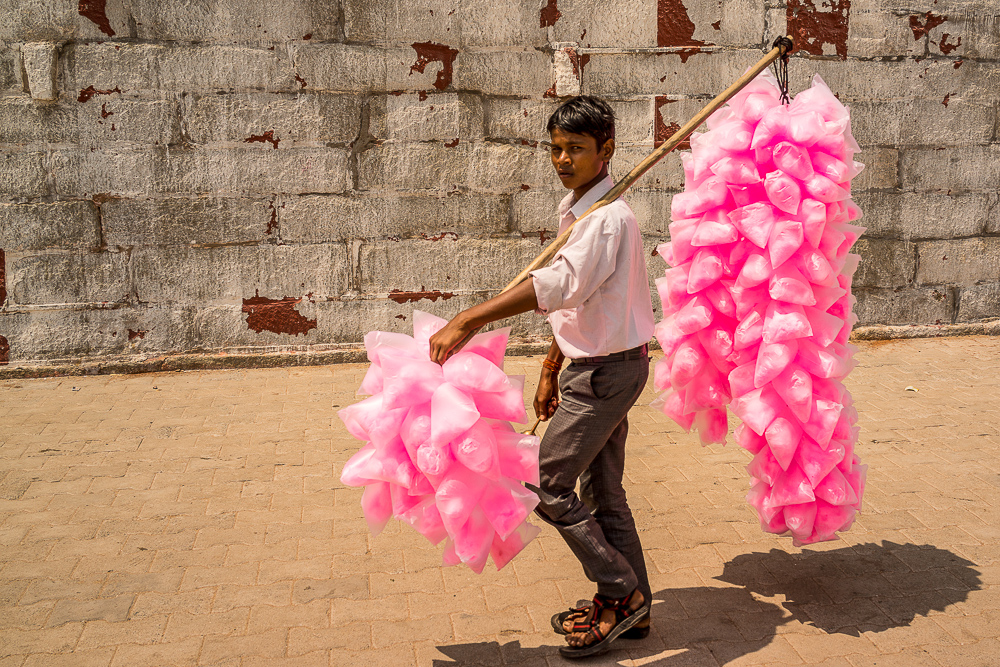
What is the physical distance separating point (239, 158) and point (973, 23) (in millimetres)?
5633

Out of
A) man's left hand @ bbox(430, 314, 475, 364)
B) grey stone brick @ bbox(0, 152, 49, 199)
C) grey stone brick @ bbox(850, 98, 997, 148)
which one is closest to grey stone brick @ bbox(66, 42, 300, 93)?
grey stone brick @ bbox(0, 152, 49, 199)

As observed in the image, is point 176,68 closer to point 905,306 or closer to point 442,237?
point 442,237

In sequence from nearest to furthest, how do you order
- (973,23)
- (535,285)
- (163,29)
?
(535,285) < (163,29) < (973,23)

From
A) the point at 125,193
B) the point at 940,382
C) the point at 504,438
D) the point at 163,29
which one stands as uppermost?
the point at 163,29

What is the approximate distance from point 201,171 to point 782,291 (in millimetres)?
4440

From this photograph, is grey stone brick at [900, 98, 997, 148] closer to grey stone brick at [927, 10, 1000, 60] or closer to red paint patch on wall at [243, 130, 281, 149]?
grey stone brick at [927, 10, 1000, 60]

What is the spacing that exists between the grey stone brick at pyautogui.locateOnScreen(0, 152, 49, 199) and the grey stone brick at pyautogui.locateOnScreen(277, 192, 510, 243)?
63.0 inches

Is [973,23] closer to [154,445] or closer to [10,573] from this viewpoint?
[154,445]

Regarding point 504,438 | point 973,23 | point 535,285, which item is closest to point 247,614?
point 504,438

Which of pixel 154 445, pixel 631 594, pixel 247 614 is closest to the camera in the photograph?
pixel 631 594

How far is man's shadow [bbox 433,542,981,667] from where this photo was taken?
3072 millimetres

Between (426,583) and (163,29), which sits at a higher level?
(163,29)

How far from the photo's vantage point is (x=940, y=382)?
6027mm

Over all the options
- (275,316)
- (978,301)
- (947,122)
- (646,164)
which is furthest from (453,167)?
(978,301)
